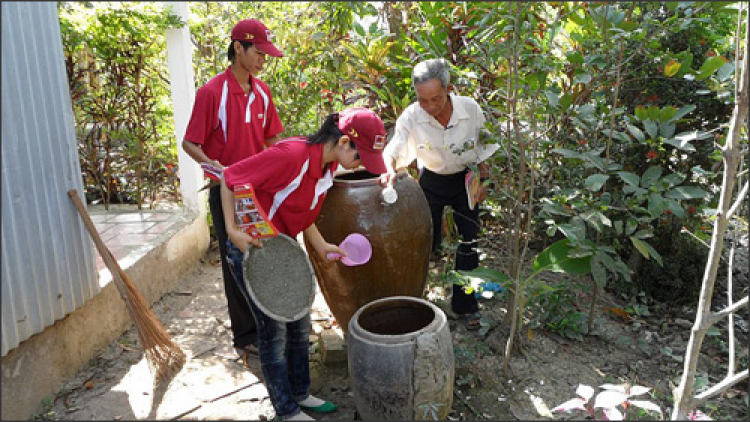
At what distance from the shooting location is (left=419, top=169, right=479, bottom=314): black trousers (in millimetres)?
3707

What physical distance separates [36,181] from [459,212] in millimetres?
2412

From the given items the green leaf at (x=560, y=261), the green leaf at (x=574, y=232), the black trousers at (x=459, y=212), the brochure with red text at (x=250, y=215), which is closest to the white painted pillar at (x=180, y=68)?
the black trousers at (x=459, y=212)

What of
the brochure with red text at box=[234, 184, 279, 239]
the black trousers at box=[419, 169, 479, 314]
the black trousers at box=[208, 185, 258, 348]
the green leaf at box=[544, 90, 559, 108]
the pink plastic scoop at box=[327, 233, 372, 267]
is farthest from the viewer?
the black trousers at box=[419, 169, 479, 314]

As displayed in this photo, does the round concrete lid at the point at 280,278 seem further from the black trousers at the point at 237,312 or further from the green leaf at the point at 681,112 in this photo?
the green leaf at the point at 681,112

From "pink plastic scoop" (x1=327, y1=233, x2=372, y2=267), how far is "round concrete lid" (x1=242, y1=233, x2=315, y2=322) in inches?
15.1

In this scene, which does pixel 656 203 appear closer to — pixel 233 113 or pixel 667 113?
Answer: pixel 667 113

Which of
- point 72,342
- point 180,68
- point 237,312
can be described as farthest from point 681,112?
point 180,68

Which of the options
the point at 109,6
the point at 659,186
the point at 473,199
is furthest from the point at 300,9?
the point at 659,186

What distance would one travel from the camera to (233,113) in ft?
10.6

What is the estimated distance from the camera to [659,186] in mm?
2625

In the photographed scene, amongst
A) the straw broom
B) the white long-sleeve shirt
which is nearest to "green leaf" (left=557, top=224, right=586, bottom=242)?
the white long-sleeve shirt

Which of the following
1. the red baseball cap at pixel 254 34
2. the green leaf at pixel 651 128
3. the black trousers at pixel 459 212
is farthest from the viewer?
the black trousers at pixel 459 212

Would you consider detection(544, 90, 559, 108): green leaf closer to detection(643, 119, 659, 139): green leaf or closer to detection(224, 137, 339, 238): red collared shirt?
detection(643, 119, 659, 139): green leaf

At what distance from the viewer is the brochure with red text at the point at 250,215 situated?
2.43m
